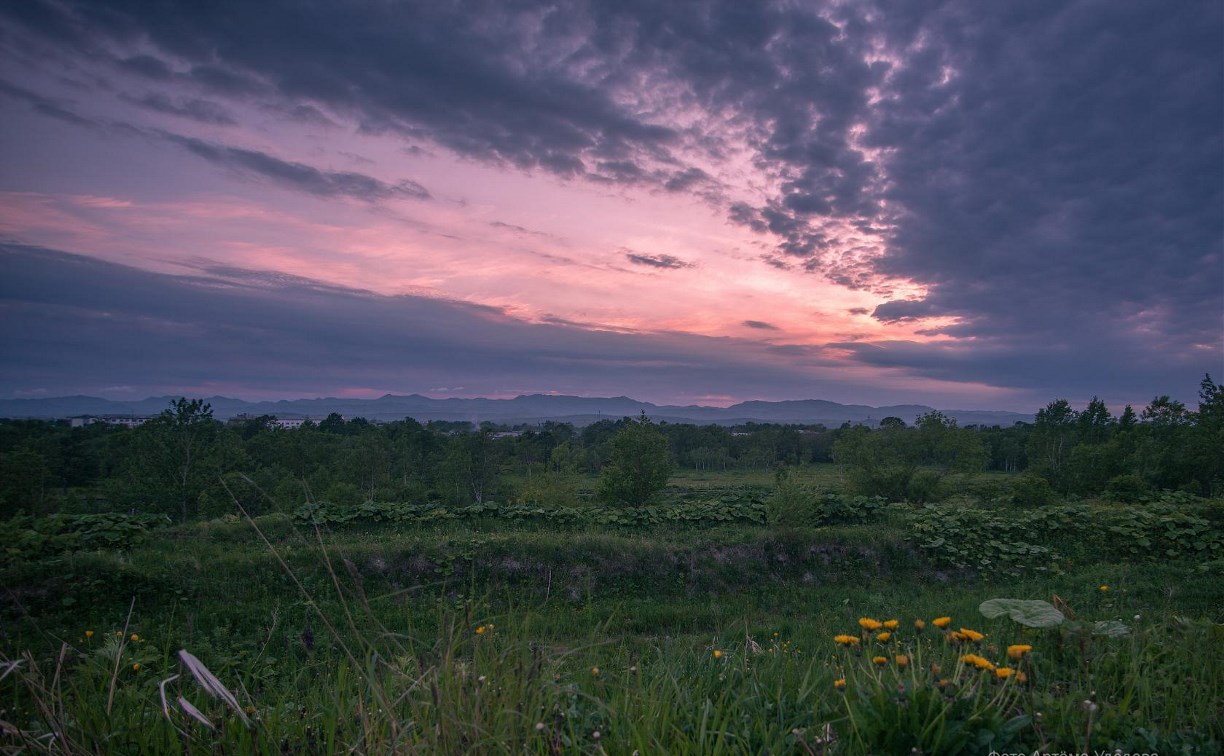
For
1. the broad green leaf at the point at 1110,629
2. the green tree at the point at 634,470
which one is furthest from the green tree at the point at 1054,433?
the broad green leaf at the point at 1110,629

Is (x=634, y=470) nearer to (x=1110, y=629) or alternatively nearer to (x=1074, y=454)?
(x=1110, y=629)

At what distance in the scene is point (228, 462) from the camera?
44781 mm

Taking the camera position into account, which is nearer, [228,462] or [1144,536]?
[1144,536]

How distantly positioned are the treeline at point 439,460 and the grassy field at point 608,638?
12.8ft

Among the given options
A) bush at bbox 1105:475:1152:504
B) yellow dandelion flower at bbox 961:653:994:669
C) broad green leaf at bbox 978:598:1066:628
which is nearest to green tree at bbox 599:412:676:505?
bush at bbox 1105:475:1152:504

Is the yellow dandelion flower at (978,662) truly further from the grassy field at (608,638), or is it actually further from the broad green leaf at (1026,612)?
the broad green leaf at (1026,612)

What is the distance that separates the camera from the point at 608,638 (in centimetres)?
308

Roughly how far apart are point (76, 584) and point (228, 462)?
135ft

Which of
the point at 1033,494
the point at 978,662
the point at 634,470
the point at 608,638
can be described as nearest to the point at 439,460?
the point at 634,470

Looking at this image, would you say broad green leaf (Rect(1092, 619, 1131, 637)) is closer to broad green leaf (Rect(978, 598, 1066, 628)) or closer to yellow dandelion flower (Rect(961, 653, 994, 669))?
broad green leaf (Rect(978, 598, 1066, 628))

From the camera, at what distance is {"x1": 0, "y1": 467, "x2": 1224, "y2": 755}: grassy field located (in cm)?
215

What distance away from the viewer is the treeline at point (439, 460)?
32094 millimetres

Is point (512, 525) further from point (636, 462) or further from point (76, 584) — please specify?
point (636, 462)

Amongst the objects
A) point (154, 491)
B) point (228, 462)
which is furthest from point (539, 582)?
point (228, 462)
